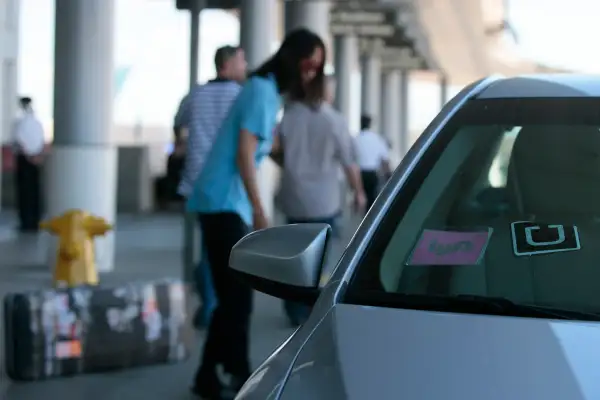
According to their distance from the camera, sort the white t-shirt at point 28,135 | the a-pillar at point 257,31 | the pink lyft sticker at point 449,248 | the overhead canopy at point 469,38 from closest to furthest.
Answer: the pink lyft sticker at point 449,248 → the white t-shirt at point 28,135 → the a-pillar at point 257,31 → the overhead canopy at point 469,38

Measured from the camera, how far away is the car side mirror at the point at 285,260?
287 cm

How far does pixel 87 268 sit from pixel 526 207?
5.71 m

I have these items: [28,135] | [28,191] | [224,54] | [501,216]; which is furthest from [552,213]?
[28,191]

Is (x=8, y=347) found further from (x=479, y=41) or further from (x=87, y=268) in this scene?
(x=479, y=41)

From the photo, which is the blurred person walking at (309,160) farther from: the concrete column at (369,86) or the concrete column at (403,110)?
the concrete column at (403,110)

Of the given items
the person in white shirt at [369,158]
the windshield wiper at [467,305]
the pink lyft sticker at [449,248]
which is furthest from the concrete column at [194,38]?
the windshield wiper at [467,305]

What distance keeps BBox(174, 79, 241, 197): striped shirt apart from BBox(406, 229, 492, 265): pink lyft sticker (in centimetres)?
342

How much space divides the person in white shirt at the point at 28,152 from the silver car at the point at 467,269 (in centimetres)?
1168

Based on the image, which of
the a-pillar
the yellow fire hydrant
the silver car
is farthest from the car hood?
the a-pillar

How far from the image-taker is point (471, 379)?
221 centimetres

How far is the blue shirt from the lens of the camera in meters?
5.18

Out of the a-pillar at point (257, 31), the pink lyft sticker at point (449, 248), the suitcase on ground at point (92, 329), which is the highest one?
the a-pillar at point (257, 31)

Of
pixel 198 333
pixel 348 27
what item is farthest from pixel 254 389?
pixel 348 27

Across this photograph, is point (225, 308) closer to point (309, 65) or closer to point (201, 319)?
point (309, 65)
